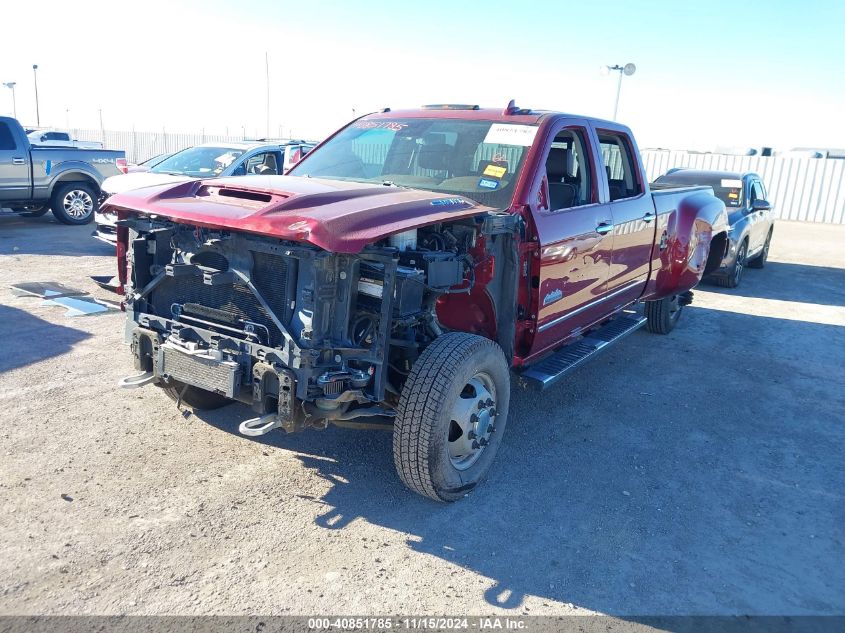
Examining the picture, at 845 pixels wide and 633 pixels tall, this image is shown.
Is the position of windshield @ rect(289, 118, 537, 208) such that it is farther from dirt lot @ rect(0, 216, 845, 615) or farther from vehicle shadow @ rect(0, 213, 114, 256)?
vehicle shadow @ rect(0, 213, 114, 256)

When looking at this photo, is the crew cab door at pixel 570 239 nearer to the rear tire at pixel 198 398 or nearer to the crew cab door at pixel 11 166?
the rear tire at pixel 198 398

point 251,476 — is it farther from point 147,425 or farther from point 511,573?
point 511,573

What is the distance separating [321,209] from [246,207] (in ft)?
1.33

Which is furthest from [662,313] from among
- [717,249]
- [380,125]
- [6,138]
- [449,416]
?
[6,138]

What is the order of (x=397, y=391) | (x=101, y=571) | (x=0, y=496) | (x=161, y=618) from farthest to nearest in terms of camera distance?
(x=397, y=391) → (x=0, y=496) → (x=101, y=571) → (x=161, y=618)

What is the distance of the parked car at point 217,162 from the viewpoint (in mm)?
9914

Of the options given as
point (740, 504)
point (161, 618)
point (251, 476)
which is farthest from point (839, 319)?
point (161, 618)

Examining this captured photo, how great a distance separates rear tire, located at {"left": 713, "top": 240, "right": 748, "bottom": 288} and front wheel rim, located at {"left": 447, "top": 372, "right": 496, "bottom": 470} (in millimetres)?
8108

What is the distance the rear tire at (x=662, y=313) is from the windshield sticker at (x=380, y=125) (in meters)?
3.76

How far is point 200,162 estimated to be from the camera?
35.7 feet

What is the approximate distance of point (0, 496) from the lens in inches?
145

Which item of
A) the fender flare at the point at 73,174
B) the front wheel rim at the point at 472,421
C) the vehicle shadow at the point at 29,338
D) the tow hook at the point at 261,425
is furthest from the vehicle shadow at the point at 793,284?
the fender flare at the point at 73,174

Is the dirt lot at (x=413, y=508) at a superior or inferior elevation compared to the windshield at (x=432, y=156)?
inferior

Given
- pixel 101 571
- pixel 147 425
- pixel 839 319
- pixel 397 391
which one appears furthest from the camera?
pixel 839 319
